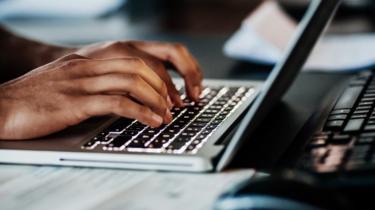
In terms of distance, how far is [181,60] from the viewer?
4.47 ft

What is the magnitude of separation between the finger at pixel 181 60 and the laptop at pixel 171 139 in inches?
5.0

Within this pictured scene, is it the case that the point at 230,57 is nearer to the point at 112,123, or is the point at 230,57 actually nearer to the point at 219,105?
the point at 219,105

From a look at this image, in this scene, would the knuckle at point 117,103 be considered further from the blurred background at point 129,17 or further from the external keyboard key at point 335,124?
the blurred background at point 129,17

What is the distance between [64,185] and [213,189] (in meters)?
0.18

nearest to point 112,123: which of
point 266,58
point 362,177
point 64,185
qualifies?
point 64,185

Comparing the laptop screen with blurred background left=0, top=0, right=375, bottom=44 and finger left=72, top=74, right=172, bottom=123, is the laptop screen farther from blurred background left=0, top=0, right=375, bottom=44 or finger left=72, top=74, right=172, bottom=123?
blurred background left=0, top=0, right=375, bottom=44

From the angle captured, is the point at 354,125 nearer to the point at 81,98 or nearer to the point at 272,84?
the point at 272,84

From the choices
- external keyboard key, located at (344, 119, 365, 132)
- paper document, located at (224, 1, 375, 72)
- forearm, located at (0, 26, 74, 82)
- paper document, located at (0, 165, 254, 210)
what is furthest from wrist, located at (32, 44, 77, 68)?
external keyboard key, located at (344, 119, 365, 132)

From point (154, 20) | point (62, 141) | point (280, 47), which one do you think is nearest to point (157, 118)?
point (62, 141)

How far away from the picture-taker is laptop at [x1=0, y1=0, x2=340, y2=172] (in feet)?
3.19

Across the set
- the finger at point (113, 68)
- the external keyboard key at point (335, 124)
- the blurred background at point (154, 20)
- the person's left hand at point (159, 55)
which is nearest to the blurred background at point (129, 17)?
the blurred background at point (154, 20)

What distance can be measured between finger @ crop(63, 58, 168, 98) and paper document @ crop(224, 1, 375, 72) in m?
0.56

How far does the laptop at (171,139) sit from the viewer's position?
97 cm

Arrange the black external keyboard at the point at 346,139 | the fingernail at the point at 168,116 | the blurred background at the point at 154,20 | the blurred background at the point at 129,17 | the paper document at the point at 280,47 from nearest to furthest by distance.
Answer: the black external keyboard at the point at 346,139
the fingernail at the point at 168,116
the paper document at the point at 280,47
the blurred background at the point at 154,20
the blurred background at the point at 129,17
